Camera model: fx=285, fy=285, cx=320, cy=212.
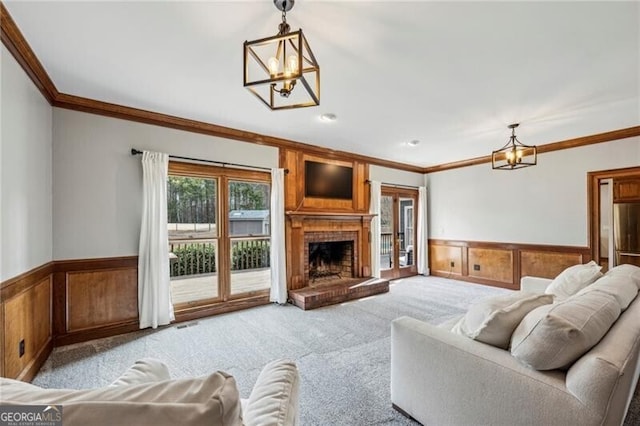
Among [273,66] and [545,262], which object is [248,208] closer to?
[273,66]

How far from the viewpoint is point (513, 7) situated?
1.84 metres

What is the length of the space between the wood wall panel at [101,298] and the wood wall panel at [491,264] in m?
6.17

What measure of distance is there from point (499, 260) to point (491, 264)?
17 centimetres

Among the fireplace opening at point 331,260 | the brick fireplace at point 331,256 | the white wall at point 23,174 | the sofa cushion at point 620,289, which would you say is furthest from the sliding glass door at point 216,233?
the sofa cushion at point 620,289

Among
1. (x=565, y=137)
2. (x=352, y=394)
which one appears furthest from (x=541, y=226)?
(x=352, y=394)

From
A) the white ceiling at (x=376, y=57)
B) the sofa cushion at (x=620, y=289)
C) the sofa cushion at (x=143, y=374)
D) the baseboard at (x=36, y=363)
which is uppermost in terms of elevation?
the white ceiling at (x=376, y=57)

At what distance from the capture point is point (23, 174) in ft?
7.72

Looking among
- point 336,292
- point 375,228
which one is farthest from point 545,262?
point 336,292

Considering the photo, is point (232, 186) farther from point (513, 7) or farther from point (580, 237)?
point (580, 237)

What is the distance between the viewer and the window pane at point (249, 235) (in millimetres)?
4363

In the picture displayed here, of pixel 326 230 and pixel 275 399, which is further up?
pixel 326 230

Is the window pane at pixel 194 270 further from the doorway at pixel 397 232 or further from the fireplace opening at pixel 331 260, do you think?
the doorway at pixel 397 232

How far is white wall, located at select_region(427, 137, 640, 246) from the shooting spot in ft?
15.3

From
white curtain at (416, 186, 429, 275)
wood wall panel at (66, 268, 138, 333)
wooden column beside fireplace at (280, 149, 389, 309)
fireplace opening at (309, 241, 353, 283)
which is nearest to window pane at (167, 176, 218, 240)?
wood wall panel at (66, 268, 138, 333)
